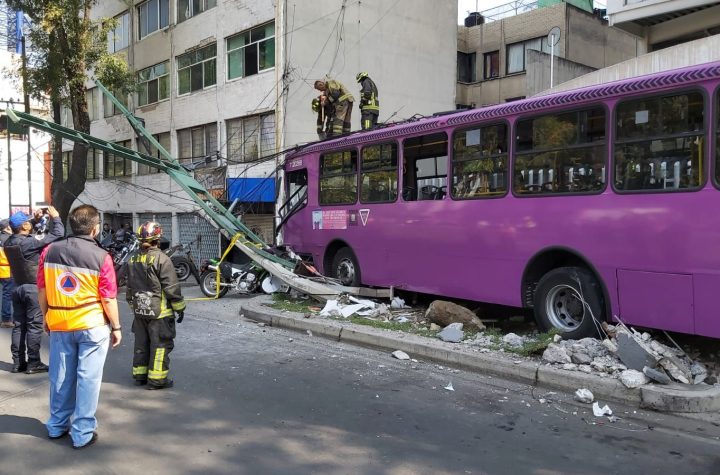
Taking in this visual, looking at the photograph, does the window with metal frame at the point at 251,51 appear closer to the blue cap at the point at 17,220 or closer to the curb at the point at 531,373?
the curb at the point at 531,373

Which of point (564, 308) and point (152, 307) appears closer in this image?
point (152, 307)

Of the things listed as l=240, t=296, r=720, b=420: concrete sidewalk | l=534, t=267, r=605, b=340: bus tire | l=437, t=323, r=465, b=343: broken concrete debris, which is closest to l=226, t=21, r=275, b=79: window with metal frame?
l=240, t=296, r=720, b=420: concrete sidewalk

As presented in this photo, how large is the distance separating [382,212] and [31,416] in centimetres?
603

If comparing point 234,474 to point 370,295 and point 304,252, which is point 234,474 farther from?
point 304,252

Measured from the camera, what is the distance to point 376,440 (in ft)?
14.7

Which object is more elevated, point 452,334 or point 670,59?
point 670,59

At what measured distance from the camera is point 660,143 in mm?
6113

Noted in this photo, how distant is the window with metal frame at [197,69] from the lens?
20.9 metres

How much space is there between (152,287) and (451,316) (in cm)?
409

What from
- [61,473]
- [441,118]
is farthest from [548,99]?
[61,473]

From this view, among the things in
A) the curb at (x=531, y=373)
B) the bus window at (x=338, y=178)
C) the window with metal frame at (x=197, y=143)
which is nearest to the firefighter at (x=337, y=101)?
the bus window at (x=338, y=178)

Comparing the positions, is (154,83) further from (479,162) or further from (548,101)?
(548,101)

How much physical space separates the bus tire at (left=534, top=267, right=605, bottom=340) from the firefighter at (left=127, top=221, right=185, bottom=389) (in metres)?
4.27

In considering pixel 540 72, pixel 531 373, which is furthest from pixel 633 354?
Answer: pixel 540 72
